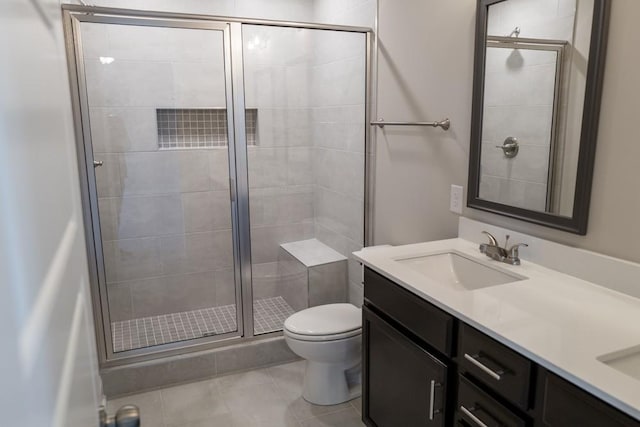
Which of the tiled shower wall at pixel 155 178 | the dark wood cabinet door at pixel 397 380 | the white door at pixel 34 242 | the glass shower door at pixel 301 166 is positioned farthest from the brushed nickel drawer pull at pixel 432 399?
the tiled shower wall at pixel 155 178


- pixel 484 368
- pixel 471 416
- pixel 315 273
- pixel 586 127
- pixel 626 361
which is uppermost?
pixel 586 127

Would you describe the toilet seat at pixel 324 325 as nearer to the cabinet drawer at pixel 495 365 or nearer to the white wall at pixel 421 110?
the white wall at pixel 421 110

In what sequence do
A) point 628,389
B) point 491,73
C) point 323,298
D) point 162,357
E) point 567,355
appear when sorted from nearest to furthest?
point 628,389
point 567,355
point 491,73
point 162,357
point 323,298

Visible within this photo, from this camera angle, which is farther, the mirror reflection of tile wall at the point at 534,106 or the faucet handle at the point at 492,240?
the faucet handle at the point at 492,240

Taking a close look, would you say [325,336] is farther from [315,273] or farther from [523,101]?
[523,101]

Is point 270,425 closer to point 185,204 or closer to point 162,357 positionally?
point 162,357

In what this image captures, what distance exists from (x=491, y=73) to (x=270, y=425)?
1.98 m

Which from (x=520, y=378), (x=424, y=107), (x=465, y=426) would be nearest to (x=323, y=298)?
(x=424, y=107)

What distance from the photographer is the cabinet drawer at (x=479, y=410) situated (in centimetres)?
131

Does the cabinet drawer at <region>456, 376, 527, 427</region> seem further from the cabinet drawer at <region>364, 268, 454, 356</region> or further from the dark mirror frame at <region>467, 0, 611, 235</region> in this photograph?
the dark mirror frame at <region>467, 0, 611, 235</region>

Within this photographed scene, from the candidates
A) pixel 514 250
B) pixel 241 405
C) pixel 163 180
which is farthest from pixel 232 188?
pixel 514 250

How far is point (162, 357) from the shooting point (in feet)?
9.35

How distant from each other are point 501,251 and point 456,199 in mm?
Result: 417

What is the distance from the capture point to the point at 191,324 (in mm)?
3270
